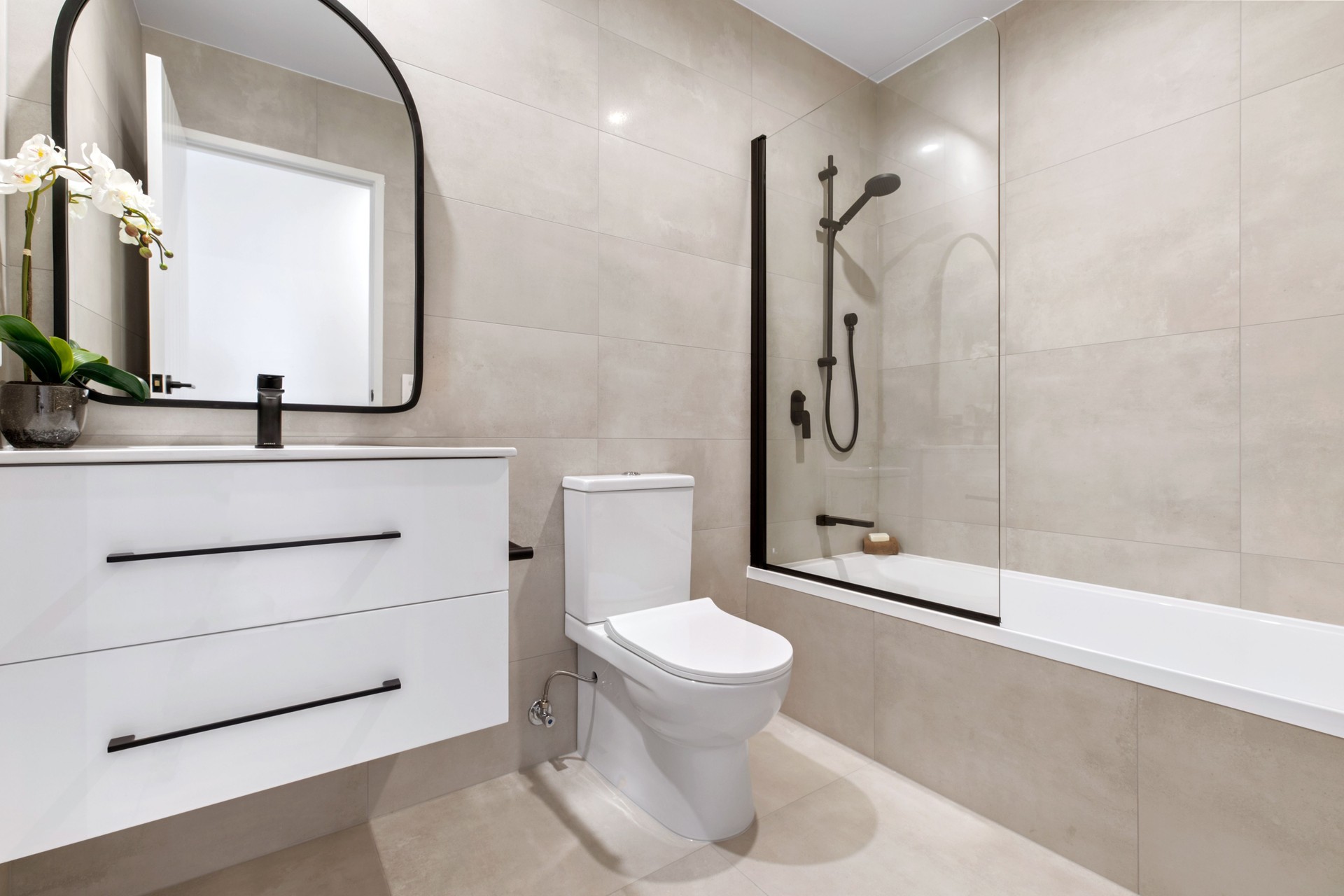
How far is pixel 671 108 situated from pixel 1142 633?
2.19 metres

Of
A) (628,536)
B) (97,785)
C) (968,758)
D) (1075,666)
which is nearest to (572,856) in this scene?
(628,536)

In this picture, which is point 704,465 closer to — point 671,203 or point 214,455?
point 671,203

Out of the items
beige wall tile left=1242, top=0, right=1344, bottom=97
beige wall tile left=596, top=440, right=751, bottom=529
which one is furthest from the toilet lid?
beige wall tile left=1242, top=0, right=1344, bottom=97

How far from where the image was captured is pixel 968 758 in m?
1.51

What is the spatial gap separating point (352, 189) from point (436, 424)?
0.59 meters

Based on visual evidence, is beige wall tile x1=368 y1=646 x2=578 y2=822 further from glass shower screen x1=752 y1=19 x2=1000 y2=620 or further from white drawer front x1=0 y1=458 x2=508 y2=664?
glass shower screen x1=752 y1=19 x2=1000 y2=620

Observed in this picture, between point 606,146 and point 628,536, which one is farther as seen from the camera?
point 606,146

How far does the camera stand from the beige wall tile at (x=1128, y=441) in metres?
1.71

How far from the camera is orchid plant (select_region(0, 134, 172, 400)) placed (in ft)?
3.10

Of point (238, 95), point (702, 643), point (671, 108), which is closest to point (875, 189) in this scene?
point (671, 108)

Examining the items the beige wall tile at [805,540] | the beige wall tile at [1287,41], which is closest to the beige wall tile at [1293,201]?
the beige wall tile at [1287,41]

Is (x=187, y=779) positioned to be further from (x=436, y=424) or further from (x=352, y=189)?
(x=352, y=189)

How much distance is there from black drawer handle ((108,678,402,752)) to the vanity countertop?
403 mm

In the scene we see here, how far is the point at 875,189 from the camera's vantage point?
1.80 meters
